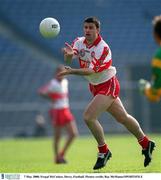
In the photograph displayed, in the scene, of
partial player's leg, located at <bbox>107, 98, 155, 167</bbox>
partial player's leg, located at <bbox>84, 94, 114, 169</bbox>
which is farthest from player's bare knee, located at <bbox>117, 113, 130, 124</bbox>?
partial player's leg, located at <bbox>84, 94, 114, 169</bbox>

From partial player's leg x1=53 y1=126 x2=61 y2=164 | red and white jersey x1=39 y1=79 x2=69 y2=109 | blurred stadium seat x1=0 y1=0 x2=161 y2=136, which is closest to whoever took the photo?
partial player's leg x1=53 y1=126 x2=61 y2=164

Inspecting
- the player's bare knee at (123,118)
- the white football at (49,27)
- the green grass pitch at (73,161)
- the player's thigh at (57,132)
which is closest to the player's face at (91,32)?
the white football at (49,27)

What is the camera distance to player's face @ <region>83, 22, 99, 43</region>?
11.3 metres

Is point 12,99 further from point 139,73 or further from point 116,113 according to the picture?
point 116,113

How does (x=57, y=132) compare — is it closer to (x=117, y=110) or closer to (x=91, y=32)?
(x=117, y=110)

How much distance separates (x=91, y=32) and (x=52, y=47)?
2095 centimetres

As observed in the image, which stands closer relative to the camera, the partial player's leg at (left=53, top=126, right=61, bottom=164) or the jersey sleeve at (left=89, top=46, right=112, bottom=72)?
the jersey sleeve at (left=89, top=46, right=112, bottom=72)

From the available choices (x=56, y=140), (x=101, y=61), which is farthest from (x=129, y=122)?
(x=56, y=140)

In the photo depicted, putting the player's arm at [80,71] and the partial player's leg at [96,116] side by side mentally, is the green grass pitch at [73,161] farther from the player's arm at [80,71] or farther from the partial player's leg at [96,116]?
the player's arm at [80,71]

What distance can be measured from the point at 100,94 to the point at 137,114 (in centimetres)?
1747

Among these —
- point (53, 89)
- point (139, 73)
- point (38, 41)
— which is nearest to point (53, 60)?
point (38, 41)

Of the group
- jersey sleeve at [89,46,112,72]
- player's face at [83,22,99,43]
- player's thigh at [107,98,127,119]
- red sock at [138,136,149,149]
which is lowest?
red sock at [138,136,149,149]

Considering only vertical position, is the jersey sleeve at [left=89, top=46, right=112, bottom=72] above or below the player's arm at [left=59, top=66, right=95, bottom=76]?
above

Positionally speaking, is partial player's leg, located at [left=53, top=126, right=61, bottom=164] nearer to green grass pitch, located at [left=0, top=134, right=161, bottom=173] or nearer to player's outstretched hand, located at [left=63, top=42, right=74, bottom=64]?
green grass pitch, located at [left=0, top=134, right=161, bottom=173]
